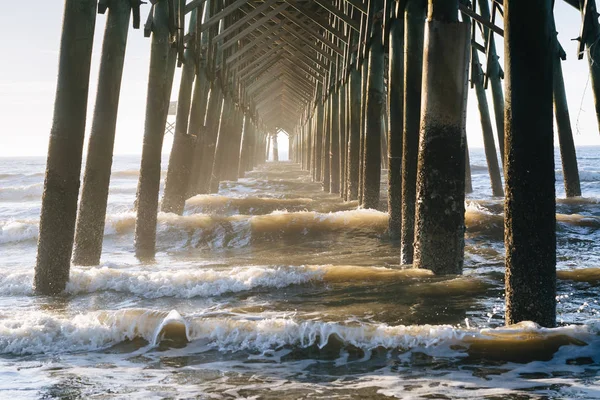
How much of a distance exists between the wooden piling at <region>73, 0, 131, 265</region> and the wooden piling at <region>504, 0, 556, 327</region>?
359cm

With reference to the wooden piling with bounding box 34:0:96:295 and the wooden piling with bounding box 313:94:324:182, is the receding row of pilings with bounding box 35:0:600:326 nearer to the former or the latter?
the wooden piling with bounding box 34:0:96:295

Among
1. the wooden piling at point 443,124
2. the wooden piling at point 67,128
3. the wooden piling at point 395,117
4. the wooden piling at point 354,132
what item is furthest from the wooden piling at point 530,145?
the wooden piling at point 354,132

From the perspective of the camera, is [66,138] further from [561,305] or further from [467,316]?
[561,305]

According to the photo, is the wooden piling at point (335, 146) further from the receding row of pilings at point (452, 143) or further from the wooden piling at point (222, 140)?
the receding row of pilings at point (452, 143)

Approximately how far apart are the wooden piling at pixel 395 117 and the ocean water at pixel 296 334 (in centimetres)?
61

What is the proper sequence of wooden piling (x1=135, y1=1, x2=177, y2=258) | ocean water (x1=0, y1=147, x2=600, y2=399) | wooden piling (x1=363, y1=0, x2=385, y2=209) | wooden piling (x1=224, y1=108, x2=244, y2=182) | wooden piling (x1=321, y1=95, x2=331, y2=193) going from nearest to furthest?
ocean water (x1=0, y1=147, x2=600, y2=399) → wooden piling (x1=135, y1=1, x2=177, y2=258) → wooden piling (x1=363, y1=0, x2=385, y2=209) → wooden piling (x1=321, y1=95, x2=331, y2=193) → wooden piling (x1=224, y1=108, x2=244, y2=182)

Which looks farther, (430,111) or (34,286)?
(34,286)

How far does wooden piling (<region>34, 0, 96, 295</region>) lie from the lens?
5.27 meters

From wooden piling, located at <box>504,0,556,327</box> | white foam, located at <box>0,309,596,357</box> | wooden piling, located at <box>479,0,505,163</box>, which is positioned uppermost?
wooden piling, located at <box>479,0,505,163</box>

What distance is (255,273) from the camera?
20.2 feet

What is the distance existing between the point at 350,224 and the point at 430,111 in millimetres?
4703

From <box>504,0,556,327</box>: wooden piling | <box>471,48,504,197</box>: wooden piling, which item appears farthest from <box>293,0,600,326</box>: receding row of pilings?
<box>471,48,504,197</box>: wooden piling

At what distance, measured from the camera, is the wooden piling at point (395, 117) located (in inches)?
285

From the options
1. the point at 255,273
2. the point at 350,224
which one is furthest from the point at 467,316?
the point at 350,224
